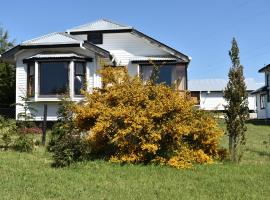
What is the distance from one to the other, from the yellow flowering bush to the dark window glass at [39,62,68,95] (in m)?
9.95

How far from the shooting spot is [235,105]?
1268 cm

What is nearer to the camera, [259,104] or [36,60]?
[36,60]

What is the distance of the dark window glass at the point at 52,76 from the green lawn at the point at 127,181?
35.6ft

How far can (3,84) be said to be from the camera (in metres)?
29.5

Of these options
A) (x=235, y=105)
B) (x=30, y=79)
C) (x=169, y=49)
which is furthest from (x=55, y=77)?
(x=235, y=105)

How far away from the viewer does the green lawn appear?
869 cm

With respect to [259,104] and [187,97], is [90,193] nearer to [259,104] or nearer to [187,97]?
[187,97]

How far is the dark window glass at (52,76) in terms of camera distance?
2319 cm

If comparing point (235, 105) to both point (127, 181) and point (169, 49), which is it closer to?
point (127, 181)

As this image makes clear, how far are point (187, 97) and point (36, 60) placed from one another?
38.2ft

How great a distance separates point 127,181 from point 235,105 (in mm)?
4242

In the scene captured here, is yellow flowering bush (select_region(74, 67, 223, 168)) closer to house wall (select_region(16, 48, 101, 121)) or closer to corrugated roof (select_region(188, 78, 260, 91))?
house wall (select_region(16, 48, 101, 121))

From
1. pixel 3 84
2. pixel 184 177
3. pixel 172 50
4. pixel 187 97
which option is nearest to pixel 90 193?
pixel 184 177

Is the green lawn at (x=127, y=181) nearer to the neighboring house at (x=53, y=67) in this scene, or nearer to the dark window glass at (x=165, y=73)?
the neighboring house at (x=53, y=67)
